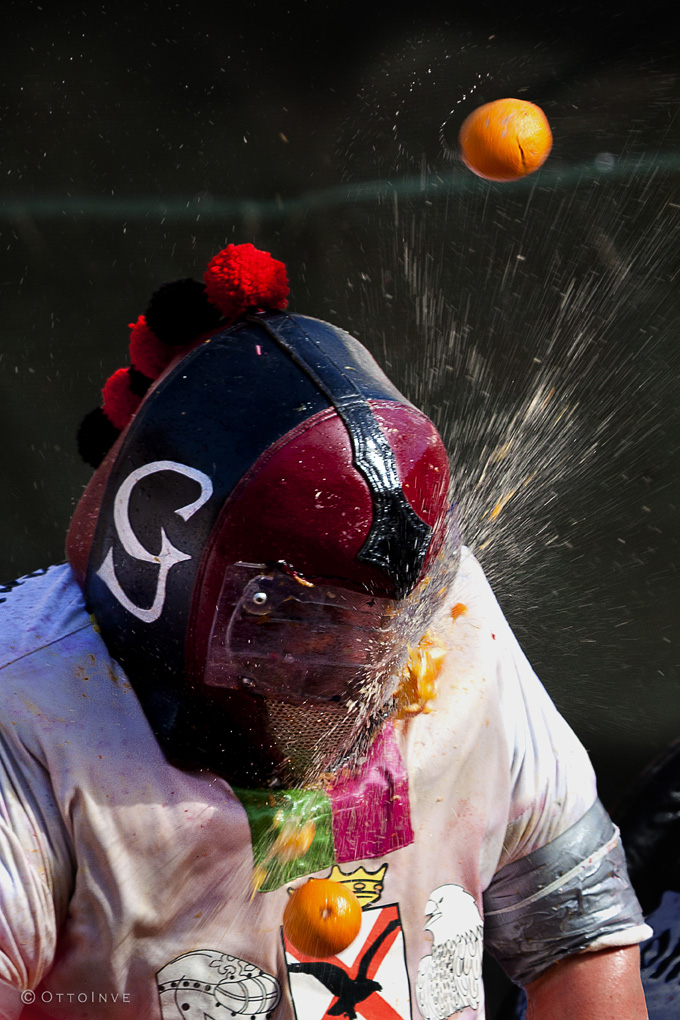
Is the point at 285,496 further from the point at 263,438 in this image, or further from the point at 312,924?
the point at 312,924

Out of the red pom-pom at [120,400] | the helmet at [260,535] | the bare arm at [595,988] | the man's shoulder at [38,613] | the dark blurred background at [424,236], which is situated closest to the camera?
the helmet at [260,535]

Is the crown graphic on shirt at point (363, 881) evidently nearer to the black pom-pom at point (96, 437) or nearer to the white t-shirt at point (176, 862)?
the white t-shirt at point (176, 862)

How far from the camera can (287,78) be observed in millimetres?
2230

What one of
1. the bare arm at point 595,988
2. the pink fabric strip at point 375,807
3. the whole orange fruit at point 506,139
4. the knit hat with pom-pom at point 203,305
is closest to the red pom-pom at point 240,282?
the knit hat with pom-pom at point 203,305

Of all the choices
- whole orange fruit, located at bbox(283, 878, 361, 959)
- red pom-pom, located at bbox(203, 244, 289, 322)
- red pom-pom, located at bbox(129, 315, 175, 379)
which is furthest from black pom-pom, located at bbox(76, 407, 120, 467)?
whole orange fruit, located at bbox(283, 878, 361, 959)

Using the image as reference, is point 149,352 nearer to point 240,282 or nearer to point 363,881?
point 240,282

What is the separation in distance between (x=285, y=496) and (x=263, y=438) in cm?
8

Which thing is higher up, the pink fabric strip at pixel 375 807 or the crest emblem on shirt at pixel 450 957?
the pink fabric strip at pixel 375 807

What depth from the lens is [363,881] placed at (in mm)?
1349

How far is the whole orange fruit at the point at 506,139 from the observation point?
1.39 metres

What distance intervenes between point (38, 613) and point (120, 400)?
1.05 feet

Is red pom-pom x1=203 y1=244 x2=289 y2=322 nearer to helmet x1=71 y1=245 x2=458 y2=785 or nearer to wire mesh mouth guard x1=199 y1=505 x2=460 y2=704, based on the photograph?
helmet x1=71 y1=245 x2=458 y2=785

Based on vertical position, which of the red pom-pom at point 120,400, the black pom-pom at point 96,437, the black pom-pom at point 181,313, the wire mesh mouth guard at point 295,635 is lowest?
the wire mesh mouth guard at point 295,635

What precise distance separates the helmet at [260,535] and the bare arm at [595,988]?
70cm
